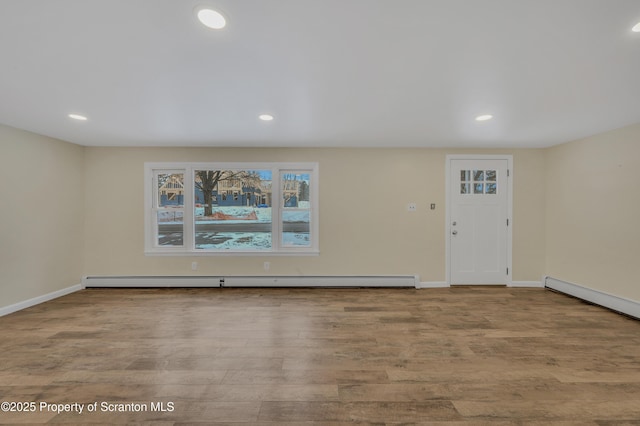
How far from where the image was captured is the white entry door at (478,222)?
4.17 metres

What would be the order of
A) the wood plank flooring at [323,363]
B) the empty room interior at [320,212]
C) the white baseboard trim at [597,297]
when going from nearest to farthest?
the empty room interior at [320,212] → the wood plank flooring at [323,363] → the white baseboard trim at [597,297]

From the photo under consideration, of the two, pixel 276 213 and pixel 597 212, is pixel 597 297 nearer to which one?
pixel 597 212

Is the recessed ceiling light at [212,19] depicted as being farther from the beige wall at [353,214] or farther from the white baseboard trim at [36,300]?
the white baseboard trim at [36,300]

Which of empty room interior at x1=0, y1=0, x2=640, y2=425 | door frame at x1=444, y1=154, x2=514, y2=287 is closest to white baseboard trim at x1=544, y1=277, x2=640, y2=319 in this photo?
empty room interior at x1=0, y1=0, x2=640, y2=425

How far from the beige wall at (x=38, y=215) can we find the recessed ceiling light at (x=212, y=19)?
3.72 m

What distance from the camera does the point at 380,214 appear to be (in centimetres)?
418

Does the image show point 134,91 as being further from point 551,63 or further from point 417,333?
point 417,333

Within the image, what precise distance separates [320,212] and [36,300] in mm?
4177

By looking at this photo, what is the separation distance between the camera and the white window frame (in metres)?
4.12

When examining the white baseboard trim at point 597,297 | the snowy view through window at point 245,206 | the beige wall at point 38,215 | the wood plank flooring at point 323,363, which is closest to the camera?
the wood plank flooring at point 323,363

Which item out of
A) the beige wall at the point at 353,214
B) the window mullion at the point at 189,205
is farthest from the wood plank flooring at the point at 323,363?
the window mullion at the point at 189,205

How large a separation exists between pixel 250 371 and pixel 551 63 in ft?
10.5

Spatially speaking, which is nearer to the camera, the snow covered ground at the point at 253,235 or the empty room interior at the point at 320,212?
the empty room interior at the point at 320,212

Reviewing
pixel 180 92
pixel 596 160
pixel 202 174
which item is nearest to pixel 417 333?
pixel 180 92
